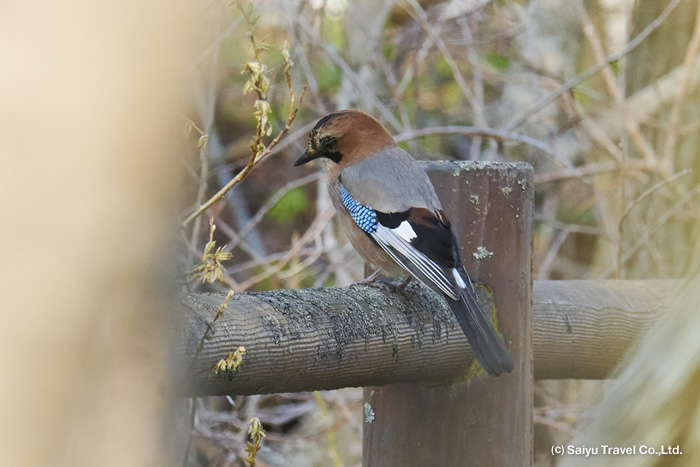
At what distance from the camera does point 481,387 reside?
2076 millimetres

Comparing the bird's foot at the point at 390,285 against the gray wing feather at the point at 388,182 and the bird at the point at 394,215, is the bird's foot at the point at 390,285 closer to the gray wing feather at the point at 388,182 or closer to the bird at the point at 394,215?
the bird at the point at 394,215

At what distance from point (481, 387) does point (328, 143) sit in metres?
1.19

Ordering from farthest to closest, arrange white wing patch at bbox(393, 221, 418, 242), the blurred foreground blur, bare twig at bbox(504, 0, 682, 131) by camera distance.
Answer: bare twig at bbox(504, 0, 682, 131), white wing patch at bbox(393, 221, 418, 242), the blurred foreground blur

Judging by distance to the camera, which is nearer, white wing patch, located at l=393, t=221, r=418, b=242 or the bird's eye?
white wing patch, located at l=393, t=221, r=418, b=242

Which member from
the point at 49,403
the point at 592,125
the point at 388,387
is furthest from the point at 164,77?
the point at 592,125

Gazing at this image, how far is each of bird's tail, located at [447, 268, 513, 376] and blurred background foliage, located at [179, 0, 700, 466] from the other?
6.11 feet

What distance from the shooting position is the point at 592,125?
492 cm

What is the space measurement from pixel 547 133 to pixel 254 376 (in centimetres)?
403

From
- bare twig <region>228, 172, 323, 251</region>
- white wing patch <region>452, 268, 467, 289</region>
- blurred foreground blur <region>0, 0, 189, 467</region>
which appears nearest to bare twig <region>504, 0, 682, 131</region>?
bare twig <region>228, 172, 323, 251</region>

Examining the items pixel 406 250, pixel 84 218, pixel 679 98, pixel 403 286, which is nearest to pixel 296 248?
pixel 406 250

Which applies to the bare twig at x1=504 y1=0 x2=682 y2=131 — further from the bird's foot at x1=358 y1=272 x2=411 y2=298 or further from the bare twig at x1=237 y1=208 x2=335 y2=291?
the bird's foot at x1=358 y1=272 x2=411 y2=298

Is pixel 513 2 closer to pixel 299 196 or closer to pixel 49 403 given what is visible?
pixel 299 196

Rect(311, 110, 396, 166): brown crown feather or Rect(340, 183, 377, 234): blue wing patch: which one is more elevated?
Rect(311, 110, 396, 166): brown crown feather

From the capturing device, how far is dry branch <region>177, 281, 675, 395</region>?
1.56 metres
